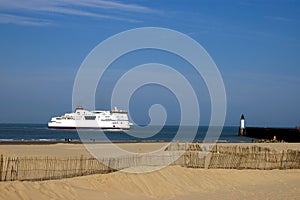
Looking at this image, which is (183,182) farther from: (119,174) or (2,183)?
(2,183)

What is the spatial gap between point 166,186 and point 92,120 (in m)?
72.7

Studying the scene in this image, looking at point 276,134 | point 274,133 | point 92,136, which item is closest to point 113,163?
point 92,136

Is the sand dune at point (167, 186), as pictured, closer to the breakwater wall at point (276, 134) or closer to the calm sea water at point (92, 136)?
the calm sea water at point (92, 136)

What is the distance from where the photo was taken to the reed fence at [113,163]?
54.4ft

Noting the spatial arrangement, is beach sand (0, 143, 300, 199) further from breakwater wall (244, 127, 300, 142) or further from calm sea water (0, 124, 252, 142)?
breakwater wall (244, 127, 300, 142)

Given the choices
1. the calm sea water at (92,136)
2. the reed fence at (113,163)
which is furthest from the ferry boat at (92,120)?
the reed fence at (113,163)

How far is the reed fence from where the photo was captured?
653 inches

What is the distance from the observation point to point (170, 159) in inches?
798

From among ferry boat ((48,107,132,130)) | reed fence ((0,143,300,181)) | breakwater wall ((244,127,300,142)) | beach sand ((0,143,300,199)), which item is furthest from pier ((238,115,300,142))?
beach sand ((0,143,300,199))

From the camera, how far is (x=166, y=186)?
17234 mm

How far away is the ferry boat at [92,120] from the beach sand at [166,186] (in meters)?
67.9

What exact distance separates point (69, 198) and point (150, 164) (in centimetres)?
543

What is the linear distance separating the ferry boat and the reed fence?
65.1 m

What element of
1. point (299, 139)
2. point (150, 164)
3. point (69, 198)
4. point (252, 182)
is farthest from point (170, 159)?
point (299, 139)
